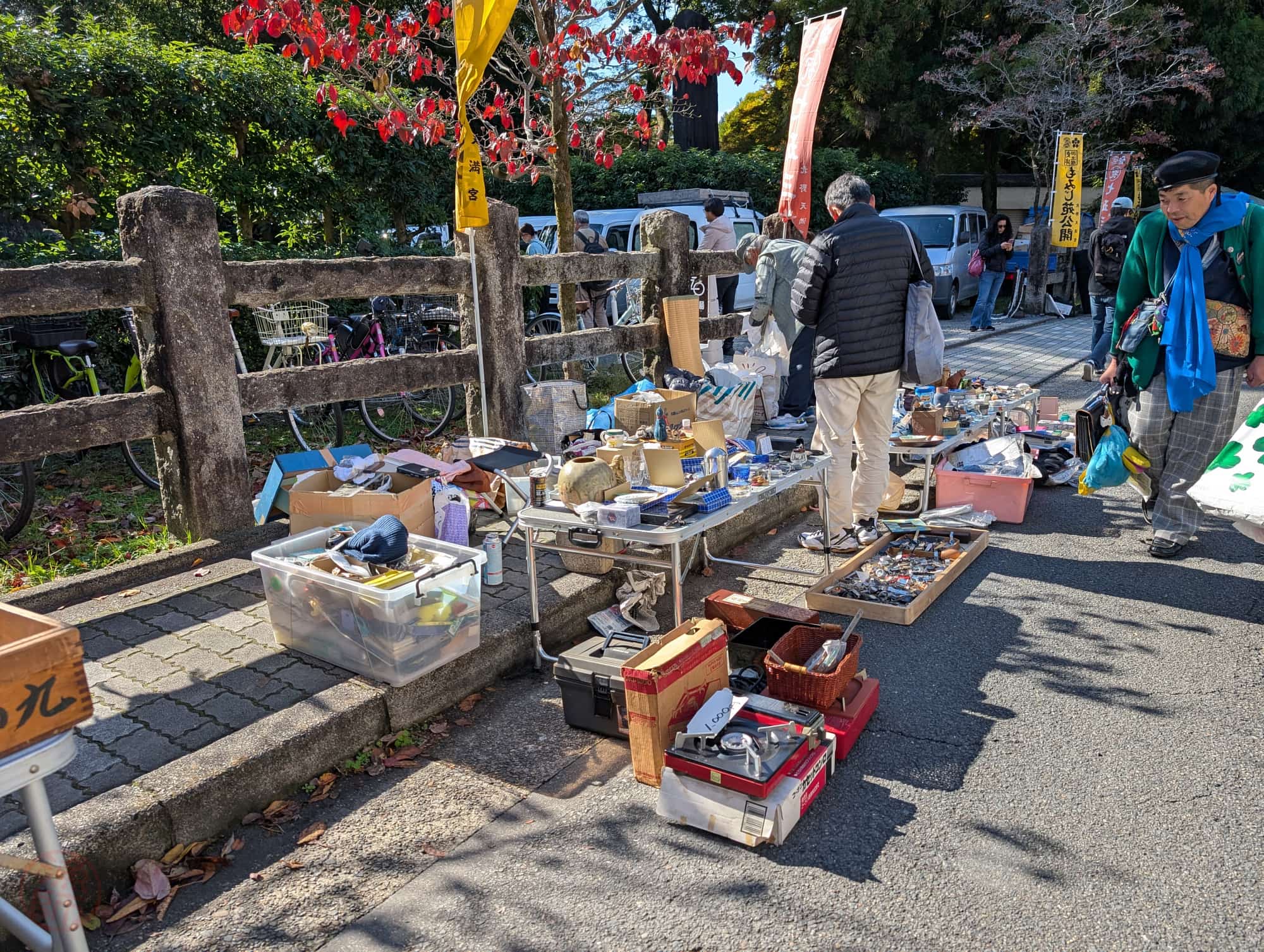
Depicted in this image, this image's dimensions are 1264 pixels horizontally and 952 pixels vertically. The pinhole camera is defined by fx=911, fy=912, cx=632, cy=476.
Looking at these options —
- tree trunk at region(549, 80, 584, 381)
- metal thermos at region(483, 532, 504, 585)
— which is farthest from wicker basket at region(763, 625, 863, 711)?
tree trunk at region(549, 80, 584, 381)

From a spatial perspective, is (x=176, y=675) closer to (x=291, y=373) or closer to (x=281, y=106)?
(x=291, y=373)

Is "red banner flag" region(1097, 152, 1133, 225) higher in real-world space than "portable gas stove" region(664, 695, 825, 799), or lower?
higher

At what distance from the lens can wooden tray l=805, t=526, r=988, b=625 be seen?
4.63 metres

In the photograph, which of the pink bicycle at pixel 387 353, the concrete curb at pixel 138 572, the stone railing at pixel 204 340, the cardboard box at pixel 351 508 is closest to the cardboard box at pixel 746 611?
the cardboard box at pixel 351 508

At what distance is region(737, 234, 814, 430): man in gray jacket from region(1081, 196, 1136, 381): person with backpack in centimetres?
281

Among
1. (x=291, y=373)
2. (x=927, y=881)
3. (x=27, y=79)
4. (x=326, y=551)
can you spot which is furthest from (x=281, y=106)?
(x=927, y=881)

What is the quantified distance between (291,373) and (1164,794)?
187 inches

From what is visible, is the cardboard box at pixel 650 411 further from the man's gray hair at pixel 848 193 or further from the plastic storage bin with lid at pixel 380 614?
the plastic storage bin with lid at pixel 380 614

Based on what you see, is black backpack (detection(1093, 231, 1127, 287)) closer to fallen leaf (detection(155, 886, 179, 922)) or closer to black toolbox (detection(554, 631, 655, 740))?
black toolbox (detection(554, 631, 655, 740))

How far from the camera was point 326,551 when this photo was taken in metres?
4.05

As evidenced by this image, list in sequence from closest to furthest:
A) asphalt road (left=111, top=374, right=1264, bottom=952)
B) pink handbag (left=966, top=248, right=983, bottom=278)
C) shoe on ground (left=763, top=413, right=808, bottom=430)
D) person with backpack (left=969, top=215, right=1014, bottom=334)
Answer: asphalt road (left=111, top=374, right=1264, bottom=952) < shoe on ground (left=763, top=413, right=808, bottom=430) < person with backpack (left=969, top=215, right=1014, bottom=334) < pink handbag (left=966, top=248, right=983, bottom=278)

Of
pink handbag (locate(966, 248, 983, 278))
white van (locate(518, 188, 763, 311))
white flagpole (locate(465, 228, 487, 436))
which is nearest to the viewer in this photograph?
white flagpole (locate(465, 228, 487, 436))

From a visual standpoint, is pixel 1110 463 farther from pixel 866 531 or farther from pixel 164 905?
pixel 164 905

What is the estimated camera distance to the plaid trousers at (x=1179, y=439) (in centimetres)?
499
